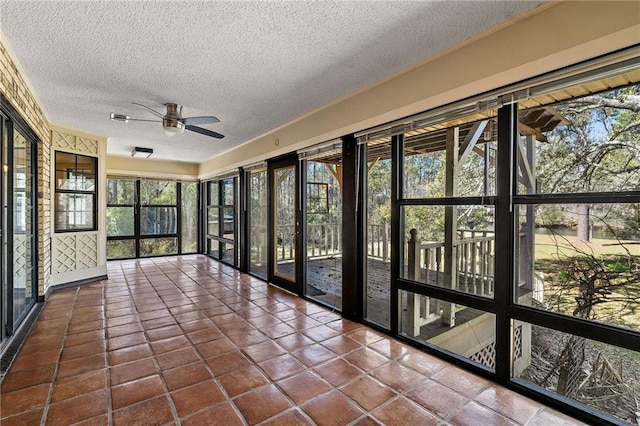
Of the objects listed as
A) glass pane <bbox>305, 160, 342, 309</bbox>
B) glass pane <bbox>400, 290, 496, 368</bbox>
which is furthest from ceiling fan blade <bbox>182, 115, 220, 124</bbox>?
glass pane <bbox>400, 290, 496, 368</bbox>

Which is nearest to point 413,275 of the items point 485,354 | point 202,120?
point 485,354

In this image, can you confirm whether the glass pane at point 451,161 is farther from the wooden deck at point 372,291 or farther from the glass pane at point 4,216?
the glass pane at point 4,216

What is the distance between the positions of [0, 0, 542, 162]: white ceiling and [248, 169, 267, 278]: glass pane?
1.98 m

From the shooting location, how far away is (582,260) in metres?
2.03

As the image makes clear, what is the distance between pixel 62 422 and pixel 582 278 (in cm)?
332

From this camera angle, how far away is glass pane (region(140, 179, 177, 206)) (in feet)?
24.6

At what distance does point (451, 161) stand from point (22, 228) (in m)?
4.44

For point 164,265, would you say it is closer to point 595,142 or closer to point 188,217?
point 188,217

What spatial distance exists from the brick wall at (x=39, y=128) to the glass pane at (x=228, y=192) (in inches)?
115

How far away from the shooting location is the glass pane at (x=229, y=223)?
6598 millimetres

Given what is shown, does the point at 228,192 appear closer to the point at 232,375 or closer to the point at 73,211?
the point at 73,211

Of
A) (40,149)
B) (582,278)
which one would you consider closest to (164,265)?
(40,149)

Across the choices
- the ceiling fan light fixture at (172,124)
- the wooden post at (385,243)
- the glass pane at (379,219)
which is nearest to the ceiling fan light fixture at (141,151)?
the ceiling fan light fixture at (172,124)

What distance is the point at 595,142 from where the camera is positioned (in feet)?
6.39
